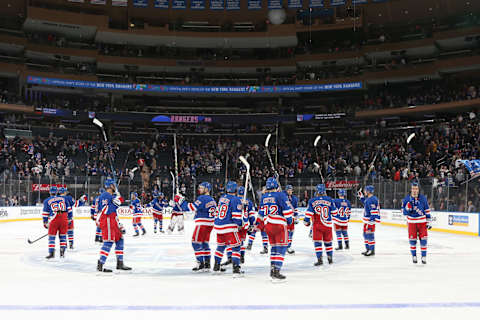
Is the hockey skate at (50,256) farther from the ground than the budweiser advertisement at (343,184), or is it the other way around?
the budweiser advertisement at (343,184)

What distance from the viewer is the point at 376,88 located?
4312 cm

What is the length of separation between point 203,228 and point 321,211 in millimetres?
2839

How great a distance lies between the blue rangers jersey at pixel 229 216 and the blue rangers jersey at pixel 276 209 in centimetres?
61

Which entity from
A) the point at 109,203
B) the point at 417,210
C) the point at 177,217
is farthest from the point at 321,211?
the point at 177,217

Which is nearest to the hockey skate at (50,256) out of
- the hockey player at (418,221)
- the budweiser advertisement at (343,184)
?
the hockey player at (418,221)

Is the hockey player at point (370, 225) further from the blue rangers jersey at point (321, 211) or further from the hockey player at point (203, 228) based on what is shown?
the hockey player at point (203, 228)

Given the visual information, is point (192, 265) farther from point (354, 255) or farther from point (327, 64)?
point (327, 64)

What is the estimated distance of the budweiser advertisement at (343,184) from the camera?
1166 inches

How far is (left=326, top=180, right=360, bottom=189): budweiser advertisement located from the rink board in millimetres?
1525

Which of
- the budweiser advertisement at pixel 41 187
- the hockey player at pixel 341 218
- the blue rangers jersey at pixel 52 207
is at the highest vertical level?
the budweiser advertisement at pixel 41 187

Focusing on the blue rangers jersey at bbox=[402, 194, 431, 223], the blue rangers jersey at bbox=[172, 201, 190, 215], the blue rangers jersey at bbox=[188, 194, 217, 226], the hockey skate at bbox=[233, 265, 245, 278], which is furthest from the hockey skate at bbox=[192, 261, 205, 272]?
the blue rangers jersey at bbox=[172, 201, 190, 215]

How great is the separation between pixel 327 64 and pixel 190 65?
12496 mm

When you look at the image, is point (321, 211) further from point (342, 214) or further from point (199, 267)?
point (199, 267)

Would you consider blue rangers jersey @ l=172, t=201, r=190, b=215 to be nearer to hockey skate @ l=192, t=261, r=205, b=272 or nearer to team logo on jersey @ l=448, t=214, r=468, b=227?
hockey skate @ l=192, t=261, r=205, b=272
